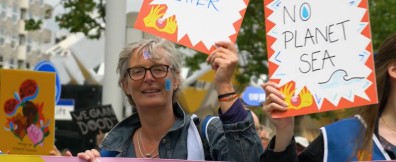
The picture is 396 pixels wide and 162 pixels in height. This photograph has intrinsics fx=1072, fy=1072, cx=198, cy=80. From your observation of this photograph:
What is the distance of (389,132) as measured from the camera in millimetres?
3953

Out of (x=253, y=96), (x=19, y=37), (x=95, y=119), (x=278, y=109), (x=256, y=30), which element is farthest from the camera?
(x=19, y=37)

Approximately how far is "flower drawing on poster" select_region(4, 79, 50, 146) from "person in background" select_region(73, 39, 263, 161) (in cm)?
360

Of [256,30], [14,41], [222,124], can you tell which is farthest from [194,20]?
[14,41]

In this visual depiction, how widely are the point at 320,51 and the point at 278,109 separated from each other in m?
0.26

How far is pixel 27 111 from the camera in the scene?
323 inches

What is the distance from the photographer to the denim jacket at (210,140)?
4.01m

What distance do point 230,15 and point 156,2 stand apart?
1.01 feet

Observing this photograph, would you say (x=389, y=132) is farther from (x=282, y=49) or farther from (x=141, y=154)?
(x=141, y=154)

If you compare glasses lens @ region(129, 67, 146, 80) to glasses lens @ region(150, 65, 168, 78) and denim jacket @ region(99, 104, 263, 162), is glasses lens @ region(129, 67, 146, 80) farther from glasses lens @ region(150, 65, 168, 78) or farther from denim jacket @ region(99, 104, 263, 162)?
denim jacket @ region(99, 104, 263, 162)

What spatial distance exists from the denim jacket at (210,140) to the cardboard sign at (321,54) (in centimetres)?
28

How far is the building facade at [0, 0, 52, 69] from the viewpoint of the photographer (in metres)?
58.5

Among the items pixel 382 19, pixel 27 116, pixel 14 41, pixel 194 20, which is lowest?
pixel 14 41

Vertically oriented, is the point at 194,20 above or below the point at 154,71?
above

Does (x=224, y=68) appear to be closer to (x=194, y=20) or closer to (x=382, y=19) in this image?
(x=194, y=20)
